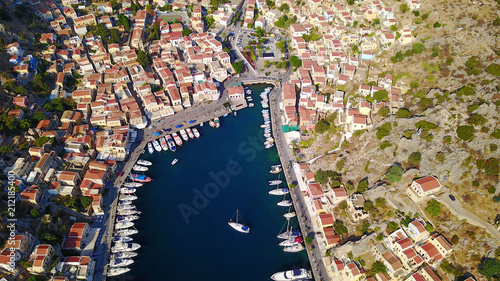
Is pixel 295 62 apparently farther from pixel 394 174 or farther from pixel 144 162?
pixel 144 162

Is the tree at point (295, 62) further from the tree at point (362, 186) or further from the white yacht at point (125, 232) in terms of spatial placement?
the white yacht at point (125, 232)

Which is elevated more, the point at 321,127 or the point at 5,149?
the point at 321,127

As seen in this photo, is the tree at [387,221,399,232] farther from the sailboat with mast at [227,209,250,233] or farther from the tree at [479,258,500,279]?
the sailboat with mast at [227,209,250,233]

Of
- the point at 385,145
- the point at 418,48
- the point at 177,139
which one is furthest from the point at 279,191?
the point at 418,48

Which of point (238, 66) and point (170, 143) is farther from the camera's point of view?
point (238, 66)

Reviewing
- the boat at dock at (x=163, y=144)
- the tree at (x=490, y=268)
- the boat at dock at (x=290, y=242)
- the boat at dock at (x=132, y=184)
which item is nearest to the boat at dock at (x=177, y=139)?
the boat at dock at (x=163, y=144)

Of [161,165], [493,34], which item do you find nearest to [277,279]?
[161,165]

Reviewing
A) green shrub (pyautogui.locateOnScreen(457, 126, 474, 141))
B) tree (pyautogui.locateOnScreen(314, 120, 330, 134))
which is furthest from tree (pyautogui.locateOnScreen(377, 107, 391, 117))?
green shrub (pyautogui.locateOnScreen(457, 126, 474, 141))
